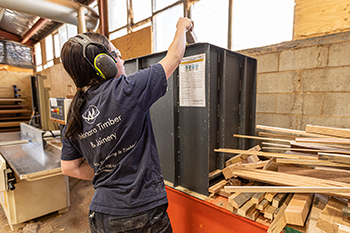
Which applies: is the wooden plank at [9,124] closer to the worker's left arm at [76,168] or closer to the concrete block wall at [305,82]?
the worker's left arm at [76,168]

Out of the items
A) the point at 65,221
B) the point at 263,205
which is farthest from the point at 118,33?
the point at 263,205

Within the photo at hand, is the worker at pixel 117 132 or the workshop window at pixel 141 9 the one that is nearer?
the worker at pixel 117 132

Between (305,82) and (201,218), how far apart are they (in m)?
1.66

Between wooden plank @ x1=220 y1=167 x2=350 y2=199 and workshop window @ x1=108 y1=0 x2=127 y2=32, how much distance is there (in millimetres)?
3820

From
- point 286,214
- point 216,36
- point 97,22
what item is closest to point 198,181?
point 286,214

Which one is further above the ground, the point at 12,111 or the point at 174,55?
the point at 174,55

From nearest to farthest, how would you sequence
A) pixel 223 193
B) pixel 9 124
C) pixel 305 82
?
pixel 223 193, pixel 305 82, pixel 9 124

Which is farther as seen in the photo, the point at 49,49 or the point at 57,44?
the point at 49,49

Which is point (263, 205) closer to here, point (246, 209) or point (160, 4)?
point (246, 209)

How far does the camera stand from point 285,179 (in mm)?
1110

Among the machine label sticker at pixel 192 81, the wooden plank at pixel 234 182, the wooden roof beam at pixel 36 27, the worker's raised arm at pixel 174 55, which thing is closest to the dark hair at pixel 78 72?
the worker's raised arm at pixel 174 55

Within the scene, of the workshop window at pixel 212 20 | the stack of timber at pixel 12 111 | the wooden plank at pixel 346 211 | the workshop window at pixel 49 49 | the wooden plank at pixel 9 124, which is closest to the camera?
the wooden plank at pixel 346 211

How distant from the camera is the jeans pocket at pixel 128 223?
0.88 metres

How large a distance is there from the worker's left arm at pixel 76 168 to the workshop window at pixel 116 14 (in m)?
3.61
